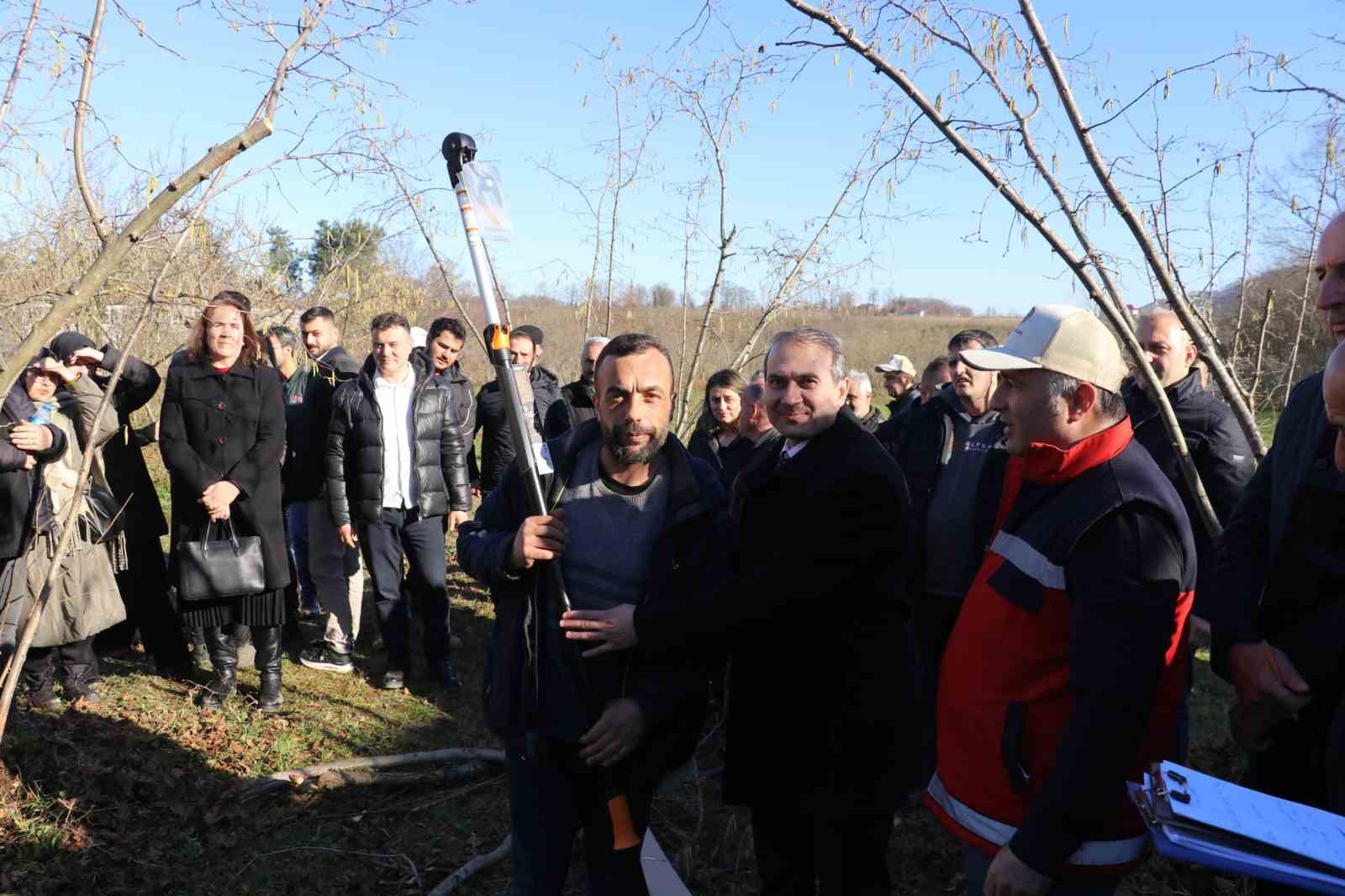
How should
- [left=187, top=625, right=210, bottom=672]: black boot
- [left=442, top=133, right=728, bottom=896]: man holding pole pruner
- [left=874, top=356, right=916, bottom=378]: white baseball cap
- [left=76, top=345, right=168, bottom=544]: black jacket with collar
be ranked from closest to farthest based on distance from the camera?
[left=442, top=133, right=728, bottom=896]: man holding pole pruner → [left=76, top=345, right=168, bottom=544]: black jacket with collar → [left=187, top=625, right=210, bottom=672]: black boot → [left=874, top=356, right=916, bottom=378]: white baseball cap

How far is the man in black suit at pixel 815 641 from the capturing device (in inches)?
97.0

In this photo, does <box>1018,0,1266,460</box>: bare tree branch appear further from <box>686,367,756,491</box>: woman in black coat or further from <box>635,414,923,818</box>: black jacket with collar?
<box>686,367,756,491</box>: woman in black coat

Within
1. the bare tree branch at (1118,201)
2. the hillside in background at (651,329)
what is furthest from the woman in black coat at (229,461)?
the bare tree branch at (1118,201)

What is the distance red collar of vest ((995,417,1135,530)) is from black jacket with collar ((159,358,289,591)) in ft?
14.0

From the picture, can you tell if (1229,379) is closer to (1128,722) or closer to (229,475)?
(1128,722)

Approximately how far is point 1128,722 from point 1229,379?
49.8 inches

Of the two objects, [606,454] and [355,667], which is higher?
[606,454]

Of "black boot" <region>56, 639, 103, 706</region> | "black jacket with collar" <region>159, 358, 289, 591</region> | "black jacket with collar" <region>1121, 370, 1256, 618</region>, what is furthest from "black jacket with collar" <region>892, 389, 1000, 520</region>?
"black boot" <region>56, 639, 103, 706</region>

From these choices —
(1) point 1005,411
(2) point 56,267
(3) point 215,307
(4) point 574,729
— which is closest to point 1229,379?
(1) point 1005,411

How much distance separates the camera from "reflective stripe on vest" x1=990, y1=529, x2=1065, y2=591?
1.91 meters

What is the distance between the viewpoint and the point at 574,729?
8.23 ft

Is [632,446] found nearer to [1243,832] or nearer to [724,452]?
[1243,832]

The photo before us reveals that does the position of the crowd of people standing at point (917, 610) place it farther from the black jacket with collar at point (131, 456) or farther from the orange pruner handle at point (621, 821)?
the black jacket with collar at point (131, 456)

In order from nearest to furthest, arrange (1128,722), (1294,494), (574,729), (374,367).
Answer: (1128,722)
(1294,494)
(574,729)
(374,367)
